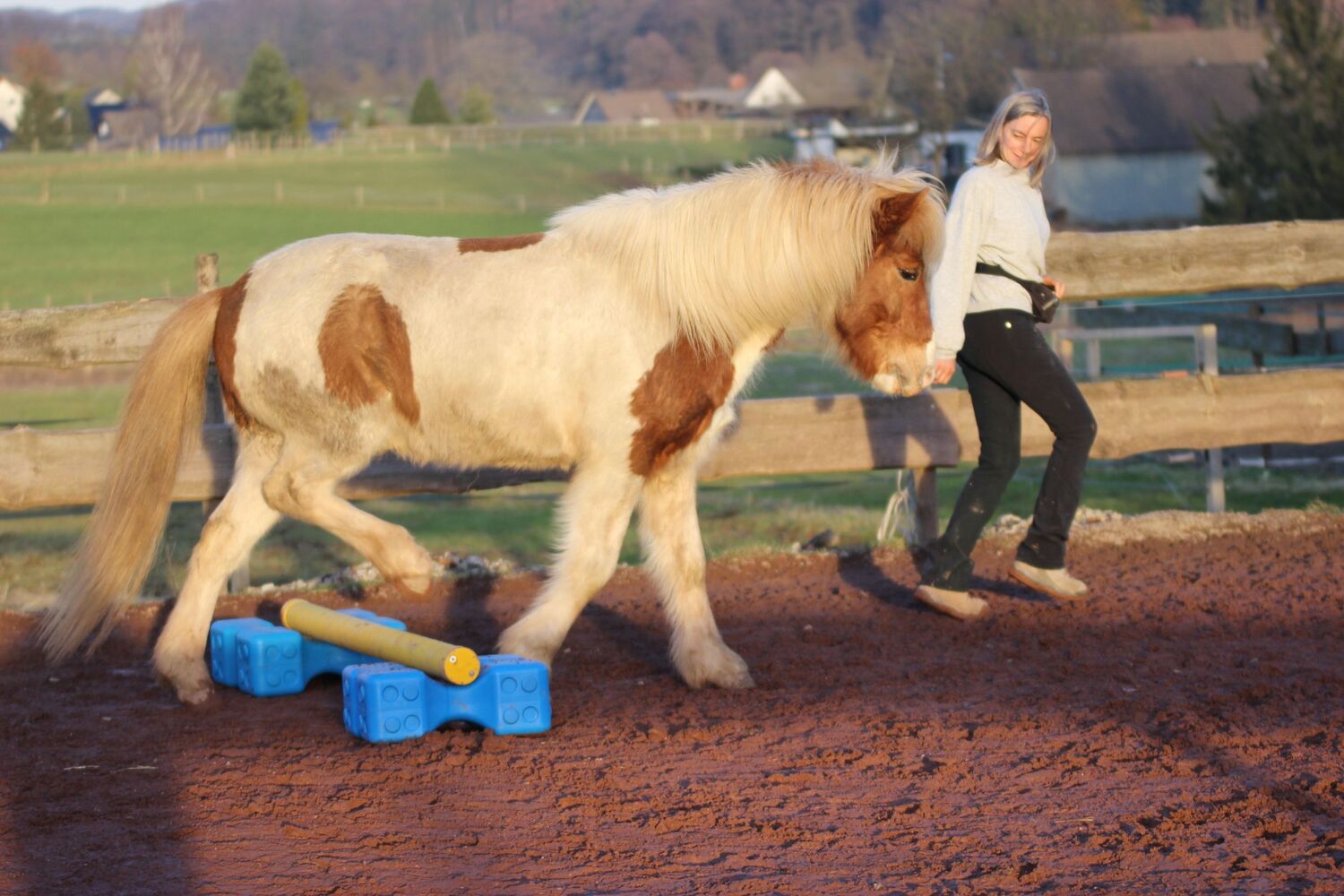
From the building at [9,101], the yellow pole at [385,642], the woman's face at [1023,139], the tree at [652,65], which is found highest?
the tree at [652,65]

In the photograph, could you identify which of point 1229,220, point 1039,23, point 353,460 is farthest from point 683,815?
point 1039,23

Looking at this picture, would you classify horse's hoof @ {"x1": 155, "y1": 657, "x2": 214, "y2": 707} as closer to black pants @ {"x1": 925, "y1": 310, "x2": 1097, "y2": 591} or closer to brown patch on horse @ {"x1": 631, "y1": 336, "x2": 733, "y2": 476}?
brown patch on horse @ {"x1": 631, "y1": 336, "x2": 733, "y2": 476}

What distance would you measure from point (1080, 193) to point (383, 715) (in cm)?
4701

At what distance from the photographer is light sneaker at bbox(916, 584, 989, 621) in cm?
556

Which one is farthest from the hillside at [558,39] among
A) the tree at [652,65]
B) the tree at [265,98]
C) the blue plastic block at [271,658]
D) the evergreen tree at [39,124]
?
the blue plastic block at [271,658]

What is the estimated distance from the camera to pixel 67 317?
626 cm

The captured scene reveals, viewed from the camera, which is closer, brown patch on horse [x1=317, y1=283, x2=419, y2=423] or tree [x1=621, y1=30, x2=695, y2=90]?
brown patch on horse [x1=317, y1=283, x2=419, y2=423]

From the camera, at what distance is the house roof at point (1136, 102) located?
47.2 meters

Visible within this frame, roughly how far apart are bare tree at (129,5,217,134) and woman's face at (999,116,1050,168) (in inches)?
2811

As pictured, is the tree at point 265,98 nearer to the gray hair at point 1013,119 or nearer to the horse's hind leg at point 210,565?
the horse's hind leg at point 210,565

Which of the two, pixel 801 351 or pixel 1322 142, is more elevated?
pixel 1322 142

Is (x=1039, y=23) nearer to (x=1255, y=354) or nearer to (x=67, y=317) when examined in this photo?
(x=1255, y=354)

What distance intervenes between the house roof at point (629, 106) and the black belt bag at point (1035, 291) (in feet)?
311

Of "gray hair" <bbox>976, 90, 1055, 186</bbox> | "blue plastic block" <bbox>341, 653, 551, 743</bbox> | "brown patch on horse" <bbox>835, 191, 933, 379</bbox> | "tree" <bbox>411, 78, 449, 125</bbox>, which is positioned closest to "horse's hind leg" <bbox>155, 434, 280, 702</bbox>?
"blue plastic block" <bbox>341, 653, 551, 743</bbox>
